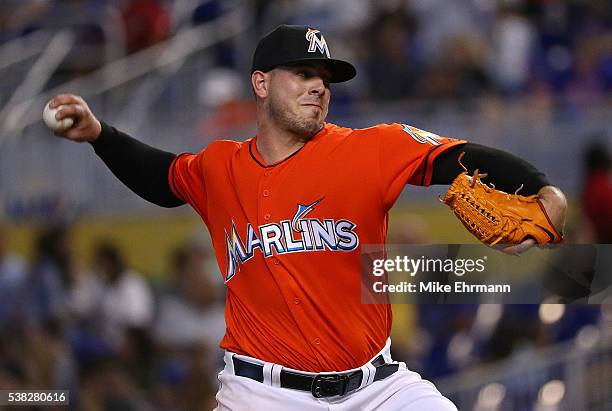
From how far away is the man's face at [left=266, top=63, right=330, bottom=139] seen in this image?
4355mm

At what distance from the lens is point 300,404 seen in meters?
4.14

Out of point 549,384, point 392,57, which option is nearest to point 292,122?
point 549,384

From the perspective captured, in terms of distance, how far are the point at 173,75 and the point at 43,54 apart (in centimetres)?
144

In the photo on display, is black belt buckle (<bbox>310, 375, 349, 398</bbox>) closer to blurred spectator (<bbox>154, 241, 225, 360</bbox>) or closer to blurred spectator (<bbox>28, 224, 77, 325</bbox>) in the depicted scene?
blurred spectator (<bbox>154, 241, 225, 360</bbox>)

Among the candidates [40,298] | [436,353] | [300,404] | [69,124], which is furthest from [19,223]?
[300,404]

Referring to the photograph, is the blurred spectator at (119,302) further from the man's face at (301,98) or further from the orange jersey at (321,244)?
the man's face at (301,98)

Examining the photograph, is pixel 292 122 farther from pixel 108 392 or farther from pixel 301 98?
pixel 108 392

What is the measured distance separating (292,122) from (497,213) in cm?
89

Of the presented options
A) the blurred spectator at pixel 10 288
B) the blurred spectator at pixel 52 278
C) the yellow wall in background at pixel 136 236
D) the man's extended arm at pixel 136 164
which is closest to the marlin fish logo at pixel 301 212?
the man's extended arm at pixel 136 164

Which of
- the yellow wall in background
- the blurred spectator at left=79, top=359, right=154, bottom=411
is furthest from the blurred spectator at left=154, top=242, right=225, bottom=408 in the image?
the yellow wall in background

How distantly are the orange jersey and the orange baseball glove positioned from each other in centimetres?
17

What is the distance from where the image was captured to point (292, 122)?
4363 millimetres

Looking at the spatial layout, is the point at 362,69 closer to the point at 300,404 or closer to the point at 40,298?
the point at 40,298

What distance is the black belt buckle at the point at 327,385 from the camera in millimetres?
4137
